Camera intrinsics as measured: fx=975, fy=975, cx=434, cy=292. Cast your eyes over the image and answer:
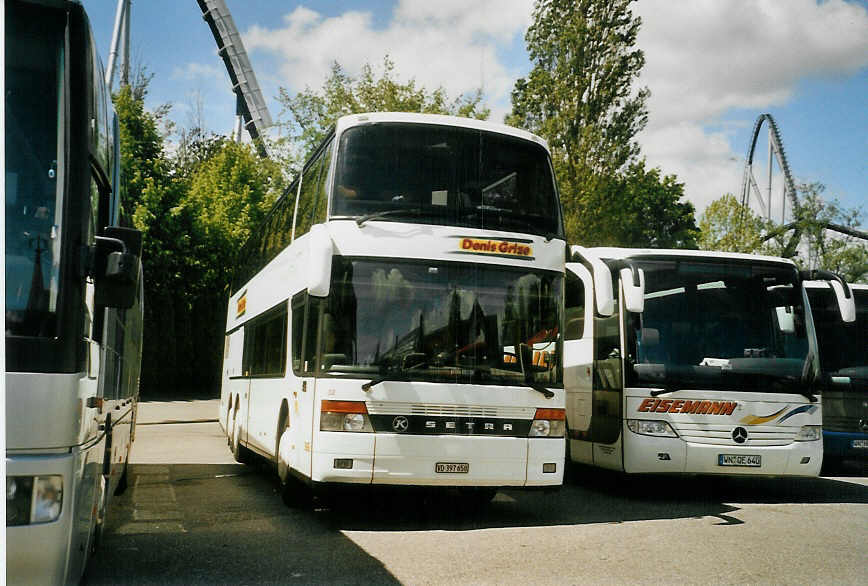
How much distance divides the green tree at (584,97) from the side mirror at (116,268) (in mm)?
27420

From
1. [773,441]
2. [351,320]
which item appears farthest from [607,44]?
[351,320]

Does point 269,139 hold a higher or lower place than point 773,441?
higher

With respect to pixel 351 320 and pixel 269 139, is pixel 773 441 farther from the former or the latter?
pixel 269 139

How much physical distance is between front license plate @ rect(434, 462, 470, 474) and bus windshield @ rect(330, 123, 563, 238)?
91.8 inches

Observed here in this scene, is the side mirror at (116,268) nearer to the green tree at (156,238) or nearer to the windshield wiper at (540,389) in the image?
the windshield wiper at (540,389)

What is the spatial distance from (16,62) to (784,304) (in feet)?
31.6

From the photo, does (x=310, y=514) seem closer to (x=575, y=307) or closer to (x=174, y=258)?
(x=575, y=307)

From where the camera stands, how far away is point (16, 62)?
485cm

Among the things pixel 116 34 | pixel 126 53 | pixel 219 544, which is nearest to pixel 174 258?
pixel 116 34

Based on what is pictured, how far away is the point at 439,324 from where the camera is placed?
30.6 ft

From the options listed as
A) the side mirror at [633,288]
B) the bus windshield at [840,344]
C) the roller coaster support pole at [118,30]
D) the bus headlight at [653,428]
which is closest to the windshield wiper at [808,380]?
the bus headlight at [653,428]

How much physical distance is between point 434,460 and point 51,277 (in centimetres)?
501

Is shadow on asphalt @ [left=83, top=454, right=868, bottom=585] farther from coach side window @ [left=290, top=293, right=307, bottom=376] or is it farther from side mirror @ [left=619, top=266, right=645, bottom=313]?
side mirror @ [left=619, top=266, right=645, bottom=313]

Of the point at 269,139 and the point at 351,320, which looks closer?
the point at 351,320
